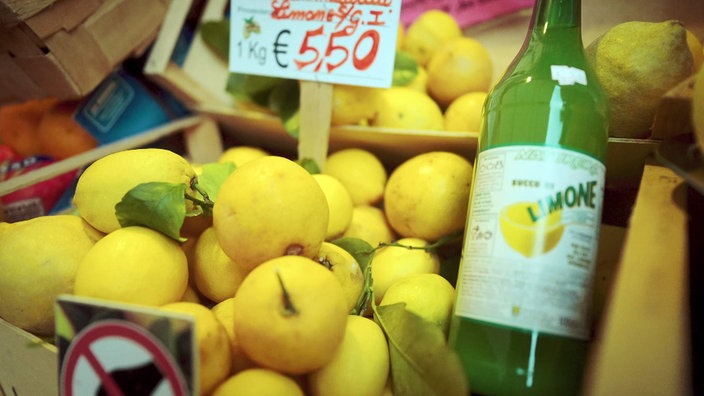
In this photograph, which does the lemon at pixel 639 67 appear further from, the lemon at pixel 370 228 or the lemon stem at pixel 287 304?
the lemon stem at pixel 287 304

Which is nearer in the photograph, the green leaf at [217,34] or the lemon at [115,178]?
the lemon at [115,178]

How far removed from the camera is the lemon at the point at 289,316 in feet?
1.57

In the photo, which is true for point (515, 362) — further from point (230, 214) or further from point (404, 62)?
point (404, 62)

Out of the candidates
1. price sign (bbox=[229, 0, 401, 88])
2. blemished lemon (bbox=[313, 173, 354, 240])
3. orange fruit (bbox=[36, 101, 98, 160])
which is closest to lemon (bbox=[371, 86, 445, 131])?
price sign (bbox=[229, 0, 401, 88])

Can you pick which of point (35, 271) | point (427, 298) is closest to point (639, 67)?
point (427, 298)

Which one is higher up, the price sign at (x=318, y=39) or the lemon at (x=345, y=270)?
the price sign at (x=318, y=39)

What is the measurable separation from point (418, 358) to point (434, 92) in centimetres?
67

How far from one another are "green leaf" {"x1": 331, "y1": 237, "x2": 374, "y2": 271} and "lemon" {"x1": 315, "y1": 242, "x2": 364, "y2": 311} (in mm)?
57

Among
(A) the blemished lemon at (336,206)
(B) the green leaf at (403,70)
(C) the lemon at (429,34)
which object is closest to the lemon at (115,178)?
(A) the blemished lemon at (336,206)

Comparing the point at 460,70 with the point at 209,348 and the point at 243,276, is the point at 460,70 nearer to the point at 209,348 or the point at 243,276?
the point at 243,276

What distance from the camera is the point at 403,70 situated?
106cm

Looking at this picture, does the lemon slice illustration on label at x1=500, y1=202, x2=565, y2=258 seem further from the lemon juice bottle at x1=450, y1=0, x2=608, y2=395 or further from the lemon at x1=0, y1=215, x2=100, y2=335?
the lemon at x1=0, y1=215, x2=100, y2=335

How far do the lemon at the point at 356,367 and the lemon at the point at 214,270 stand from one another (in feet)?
0.55

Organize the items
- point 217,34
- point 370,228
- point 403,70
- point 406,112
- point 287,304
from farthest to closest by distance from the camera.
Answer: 1. point 217,34
2. point 403,70
3. point 406,112
4. point 370,228
5. point 287,304
